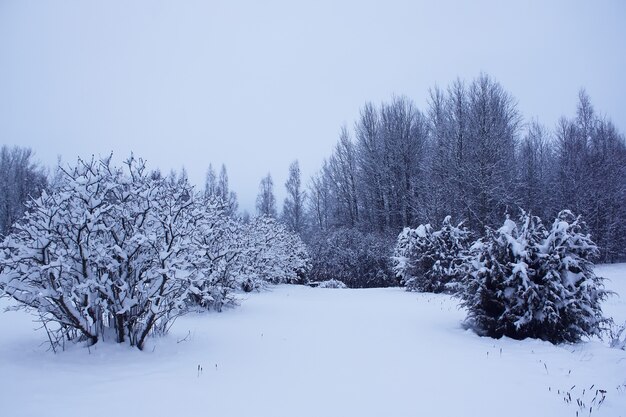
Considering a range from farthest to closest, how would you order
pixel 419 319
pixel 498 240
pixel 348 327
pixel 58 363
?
pixel 419 319, pixel 348 327, pixel 498 240, pixel 58 363

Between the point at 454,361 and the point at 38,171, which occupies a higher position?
the point at 38,171

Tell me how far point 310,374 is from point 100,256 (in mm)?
2768

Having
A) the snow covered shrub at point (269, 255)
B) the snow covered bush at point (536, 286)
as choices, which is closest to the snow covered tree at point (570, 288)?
the snow covered bush at point (536, 286)

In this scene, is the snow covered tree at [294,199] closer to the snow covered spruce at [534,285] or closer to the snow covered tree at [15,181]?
the snow covered tree at [15,181]

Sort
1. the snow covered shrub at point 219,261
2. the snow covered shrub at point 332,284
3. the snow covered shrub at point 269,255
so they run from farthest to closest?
1. the snow covered shrub at point 332,284
2. the snow covered shrub at point 269,255
3. the snow covered shrub at point 219,261

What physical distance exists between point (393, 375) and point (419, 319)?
357 centimetres

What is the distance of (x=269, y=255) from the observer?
1389 centimetres

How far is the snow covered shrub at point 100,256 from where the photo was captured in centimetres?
439

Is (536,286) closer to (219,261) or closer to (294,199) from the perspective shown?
(219,261)

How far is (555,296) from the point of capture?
5.52 m

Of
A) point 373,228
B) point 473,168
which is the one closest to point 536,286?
point 473,168

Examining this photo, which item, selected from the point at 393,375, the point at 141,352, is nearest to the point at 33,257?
the point at 141,352

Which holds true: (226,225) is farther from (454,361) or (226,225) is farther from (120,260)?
(454,361)

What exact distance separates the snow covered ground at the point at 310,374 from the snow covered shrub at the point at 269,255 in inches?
223
